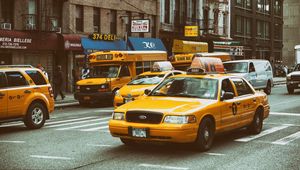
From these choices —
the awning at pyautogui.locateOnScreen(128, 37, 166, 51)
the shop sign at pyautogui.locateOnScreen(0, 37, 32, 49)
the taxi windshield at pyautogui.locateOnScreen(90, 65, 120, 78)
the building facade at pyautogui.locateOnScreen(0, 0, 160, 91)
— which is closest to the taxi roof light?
the taxi windshield at pyautogui.locateOnScreen(90, 65, 120, 78)

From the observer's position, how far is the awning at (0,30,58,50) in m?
28.6

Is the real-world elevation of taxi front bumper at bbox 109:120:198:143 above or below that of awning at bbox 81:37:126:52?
below

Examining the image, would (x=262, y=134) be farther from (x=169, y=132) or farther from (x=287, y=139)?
(x=169, y=132)

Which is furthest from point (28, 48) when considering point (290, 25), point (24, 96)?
point (290, 25)

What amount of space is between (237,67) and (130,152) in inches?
→ 786

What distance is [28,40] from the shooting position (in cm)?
3016

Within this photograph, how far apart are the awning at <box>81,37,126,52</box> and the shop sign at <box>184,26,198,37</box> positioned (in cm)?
854

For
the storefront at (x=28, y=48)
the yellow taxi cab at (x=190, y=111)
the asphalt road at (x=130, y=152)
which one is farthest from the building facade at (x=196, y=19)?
the yellow taxi cab at (x=190, y=111)

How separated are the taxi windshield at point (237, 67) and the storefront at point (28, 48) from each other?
10.3m

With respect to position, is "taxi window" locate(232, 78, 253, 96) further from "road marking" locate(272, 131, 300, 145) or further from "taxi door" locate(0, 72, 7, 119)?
"taxi door" locate(0, 72, 7, 119)

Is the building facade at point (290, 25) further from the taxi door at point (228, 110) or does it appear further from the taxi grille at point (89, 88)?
the taxi door at point (228, 110)

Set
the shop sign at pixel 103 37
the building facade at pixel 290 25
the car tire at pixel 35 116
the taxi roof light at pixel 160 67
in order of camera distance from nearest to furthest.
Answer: the car tire at pixel 35 116
the taxi roof light at pixel 160 67
the shop sign at pixel 103 37
the building facade at pixel 290 25

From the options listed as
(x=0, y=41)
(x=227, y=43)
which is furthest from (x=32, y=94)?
(x=227, y=43)

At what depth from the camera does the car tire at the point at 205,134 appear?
10586 millimetres
